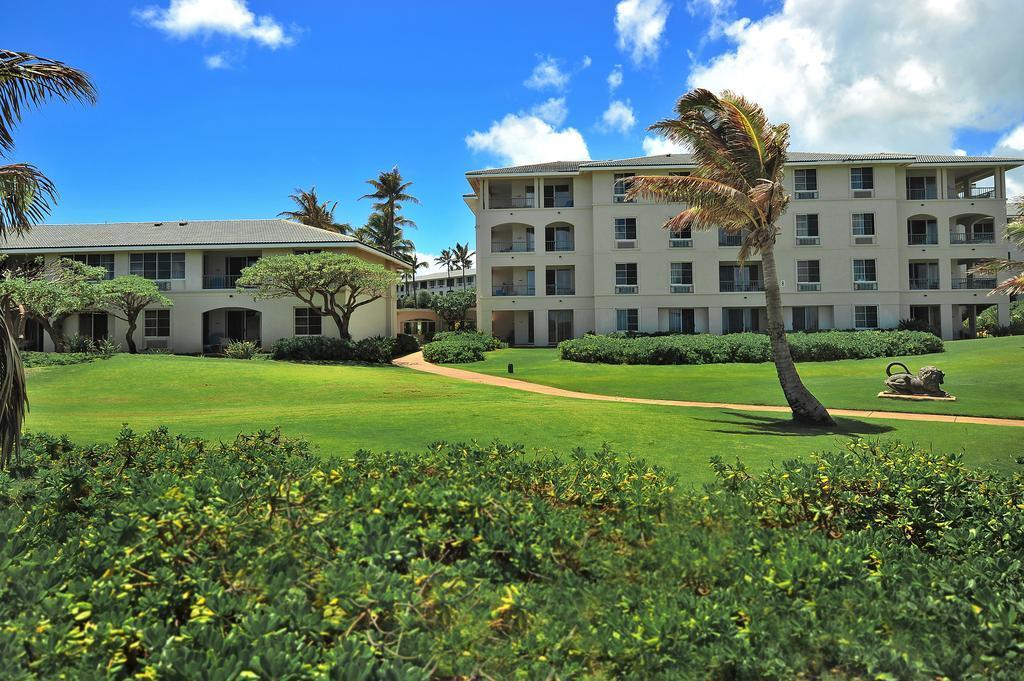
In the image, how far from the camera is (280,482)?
199 inches

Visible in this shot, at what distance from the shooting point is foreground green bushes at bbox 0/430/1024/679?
326 cm

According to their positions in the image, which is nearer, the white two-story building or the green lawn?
the green lawn

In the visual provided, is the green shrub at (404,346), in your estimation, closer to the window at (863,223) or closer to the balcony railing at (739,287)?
the balcony railing at (739,287)

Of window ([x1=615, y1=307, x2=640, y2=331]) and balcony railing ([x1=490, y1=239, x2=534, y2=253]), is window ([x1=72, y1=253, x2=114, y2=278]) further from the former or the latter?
window ([x1=615, y1=307, x2=640, y2=331])

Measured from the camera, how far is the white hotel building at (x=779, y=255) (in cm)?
4247

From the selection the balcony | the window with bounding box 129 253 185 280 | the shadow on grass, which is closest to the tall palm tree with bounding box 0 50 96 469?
the shadow on grass

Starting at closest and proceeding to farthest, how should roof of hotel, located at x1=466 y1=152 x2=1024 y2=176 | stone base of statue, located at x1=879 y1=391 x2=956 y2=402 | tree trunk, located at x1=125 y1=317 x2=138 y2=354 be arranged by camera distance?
stone base of statue, located at x1=879 y1=391 x2=956 y2=402 → tree trunk, located at x1=125 y1=317 x2=138 y2=354 → roof of hotel, located at x1=466 y1=152 x2=1024 y2=176

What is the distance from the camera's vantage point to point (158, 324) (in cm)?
3800

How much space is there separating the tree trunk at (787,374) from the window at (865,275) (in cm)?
3276

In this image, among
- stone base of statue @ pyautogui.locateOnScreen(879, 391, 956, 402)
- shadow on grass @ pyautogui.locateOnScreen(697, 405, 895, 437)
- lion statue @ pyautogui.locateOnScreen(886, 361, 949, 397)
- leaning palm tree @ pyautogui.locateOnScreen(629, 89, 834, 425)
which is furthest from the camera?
lion statue @ pyautogui.locateOnScreen(886, 361, 949, 397)

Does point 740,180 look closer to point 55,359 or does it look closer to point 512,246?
point 55,359

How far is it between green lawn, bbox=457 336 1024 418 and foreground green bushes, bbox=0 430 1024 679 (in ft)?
39.3

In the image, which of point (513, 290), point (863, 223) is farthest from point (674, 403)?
point (863, 223)

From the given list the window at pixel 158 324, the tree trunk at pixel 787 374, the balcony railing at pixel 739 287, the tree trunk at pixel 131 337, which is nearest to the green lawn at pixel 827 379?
the tree trunk at pixel 787 374
